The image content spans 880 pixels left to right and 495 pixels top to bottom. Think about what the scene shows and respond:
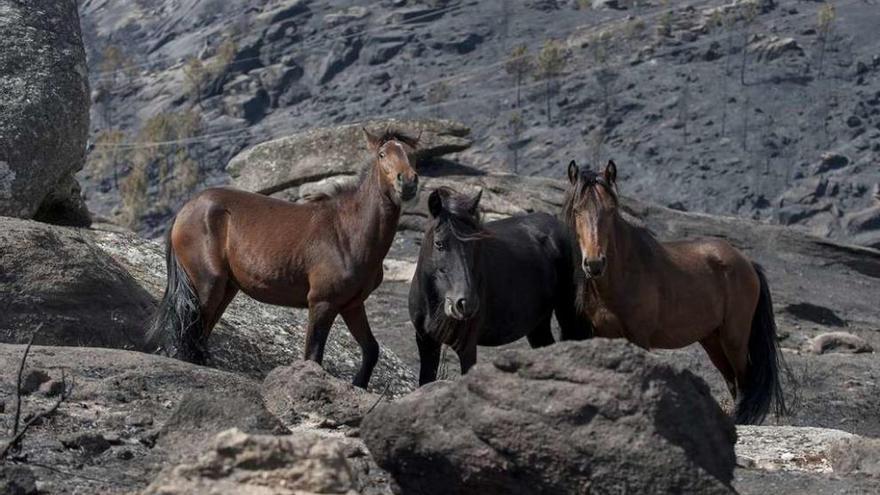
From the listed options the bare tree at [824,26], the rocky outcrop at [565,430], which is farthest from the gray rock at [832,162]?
the rocky outcrop at [565,430]

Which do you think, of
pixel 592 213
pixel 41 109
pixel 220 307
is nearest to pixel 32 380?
pixel 220 307

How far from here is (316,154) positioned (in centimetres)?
2095

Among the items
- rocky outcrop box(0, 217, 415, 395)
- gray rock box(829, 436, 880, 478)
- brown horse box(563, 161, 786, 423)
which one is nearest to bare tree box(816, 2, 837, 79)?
brown horse box(563, 161, 786, 423)

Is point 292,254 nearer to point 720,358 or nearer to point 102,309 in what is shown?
point 102,309

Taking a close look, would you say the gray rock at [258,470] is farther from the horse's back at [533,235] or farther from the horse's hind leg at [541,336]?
the horse's hind leg at [541,336]

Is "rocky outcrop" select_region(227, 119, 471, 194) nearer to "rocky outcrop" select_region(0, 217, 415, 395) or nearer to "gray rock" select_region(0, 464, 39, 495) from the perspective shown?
"rocky outcrop" select_region(0, 217, 415, 395)

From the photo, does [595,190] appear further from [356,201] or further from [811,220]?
[811,220]

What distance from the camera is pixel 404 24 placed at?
11300 centimetres

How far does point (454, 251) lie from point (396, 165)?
99 cm

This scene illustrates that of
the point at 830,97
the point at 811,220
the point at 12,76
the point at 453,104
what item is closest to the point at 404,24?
the point at 453,104

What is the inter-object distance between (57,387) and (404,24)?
108 metres

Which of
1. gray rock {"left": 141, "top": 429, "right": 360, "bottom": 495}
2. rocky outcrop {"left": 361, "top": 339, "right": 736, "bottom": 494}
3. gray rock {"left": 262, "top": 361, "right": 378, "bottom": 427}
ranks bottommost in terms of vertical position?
gray rock {"left": 262, "top": 361, "right": 378, "bottom": 427}

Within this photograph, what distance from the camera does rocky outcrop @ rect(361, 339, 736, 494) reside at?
176 inches

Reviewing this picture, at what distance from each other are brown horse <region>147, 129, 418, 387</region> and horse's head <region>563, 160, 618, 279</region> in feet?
3.34
